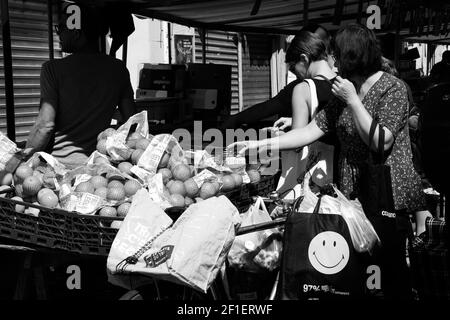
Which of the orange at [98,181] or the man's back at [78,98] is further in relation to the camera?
the man's back at [78,98]

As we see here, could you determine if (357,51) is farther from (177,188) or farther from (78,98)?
(78,98)

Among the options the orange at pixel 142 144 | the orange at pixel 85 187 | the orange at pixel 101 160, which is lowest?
the orange at pixel 85 187

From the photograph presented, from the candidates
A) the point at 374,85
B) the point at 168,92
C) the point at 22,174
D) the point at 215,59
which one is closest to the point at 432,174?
the point at 374,85

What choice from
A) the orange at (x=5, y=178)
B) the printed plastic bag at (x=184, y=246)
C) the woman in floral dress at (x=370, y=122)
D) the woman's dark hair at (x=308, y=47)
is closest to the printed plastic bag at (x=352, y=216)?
the woman in floral dress at (x=370, y=122)

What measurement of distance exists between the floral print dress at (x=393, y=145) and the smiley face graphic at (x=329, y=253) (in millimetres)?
531

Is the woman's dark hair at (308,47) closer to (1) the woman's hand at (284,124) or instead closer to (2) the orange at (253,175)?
(1) the woman's hand at (284,124)

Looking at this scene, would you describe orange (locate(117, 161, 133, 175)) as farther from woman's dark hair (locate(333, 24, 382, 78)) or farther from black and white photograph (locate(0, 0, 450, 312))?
woman's dark hair (locate(333, 24, 382, 78))

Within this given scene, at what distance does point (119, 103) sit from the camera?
4.00 m

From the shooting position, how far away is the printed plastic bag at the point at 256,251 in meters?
2.83

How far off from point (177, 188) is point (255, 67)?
42.5ft

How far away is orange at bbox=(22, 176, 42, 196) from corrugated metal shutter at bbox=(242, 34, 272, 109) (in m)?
12.3

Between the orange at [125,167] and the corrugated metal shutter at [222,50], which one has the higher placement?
the corrugated metal shutter at [222,50]

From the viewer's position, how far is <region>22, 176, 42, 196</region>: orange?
3.01 m

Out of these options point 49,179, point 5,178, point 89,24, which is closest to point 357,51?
point 49,179
